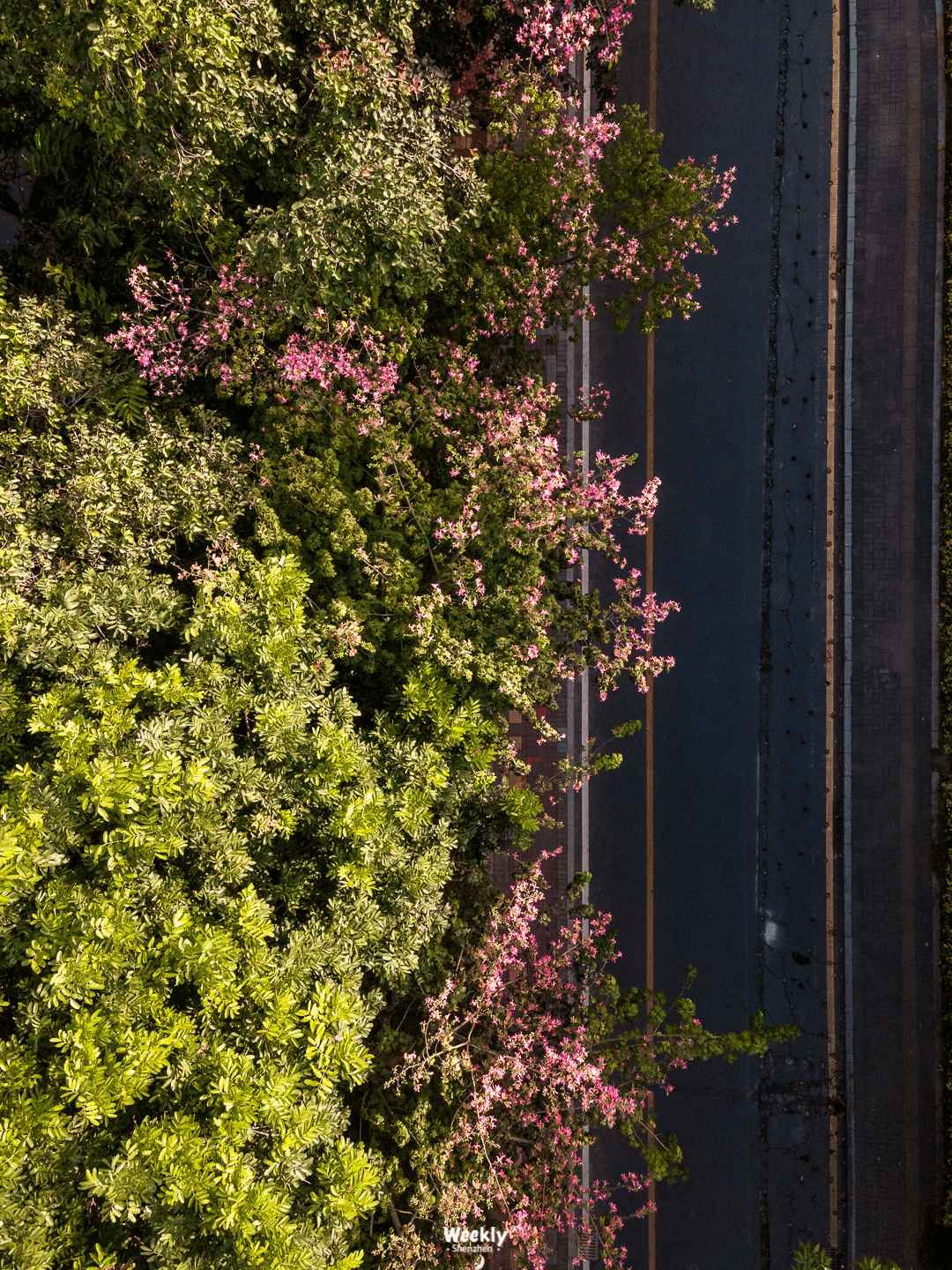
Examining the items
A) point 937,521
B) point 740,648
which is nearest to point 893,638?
point 937,521

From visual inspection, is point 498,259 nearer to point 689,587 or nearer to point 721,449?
point 721,449

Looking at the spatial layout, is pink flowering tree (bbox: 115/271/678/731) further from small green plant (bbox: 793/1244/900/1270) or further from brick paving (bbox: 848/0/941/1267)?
small green plant (bbox: 793/1244/900/1270)

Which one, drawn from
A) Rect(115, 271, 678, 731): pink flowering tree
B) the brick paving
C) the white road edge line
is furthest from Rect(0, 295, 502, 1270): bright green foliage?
the white road edge line

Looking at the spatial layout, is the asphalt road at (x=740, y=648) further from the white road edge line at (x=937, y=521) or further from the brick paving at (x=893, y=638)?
the white road edge line at (x=937, y=521)

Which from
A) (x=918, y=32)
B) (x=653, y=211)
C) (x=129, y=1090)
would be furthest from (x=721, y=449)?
(x=129, y=1090)

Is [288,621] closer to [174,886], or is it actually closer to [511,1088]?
[174,886]

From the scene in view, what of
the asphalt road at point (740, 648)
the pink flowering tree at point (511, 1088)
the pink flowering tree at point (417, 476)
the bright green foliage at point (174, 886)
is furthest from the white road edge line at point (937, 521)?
the bright green foliage at point (174, 886)
